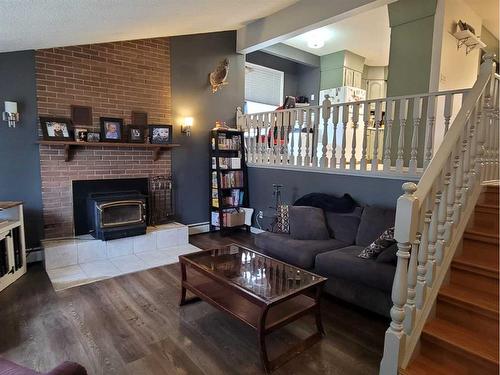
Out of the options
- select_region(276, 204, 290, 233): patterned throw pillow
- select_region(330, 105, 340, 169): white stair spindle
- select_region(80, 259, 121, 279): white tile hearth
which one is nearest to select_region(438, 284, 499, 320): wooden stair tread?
select_region(276, 204, 290, 233): patterned throw pillow

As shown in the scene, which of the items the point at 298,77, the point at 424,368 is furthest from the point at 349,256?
the point at 298,77

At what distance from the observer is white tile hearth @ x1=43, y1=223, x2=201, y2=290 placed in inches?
130

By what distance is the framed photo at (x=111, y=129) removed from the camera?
13.1 ft

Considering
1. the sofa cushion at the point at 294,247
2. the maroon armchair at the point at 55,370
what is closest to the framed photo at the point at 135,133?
the sofa cushion at the point at 294,247

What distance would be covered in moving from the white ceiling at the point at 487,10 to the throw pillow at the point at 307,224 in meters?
3.71

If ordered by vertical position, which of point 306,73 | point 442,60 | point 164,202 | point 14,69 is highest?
point 306,73

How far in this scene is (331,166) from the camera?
3.92 meters

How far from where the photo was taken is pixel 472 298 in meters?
1.80

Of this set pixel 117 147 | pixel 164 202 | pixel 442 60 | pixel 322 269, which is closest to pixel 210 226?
pixel 164 202

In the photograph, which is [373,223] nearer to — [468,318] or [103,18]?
[468,318]

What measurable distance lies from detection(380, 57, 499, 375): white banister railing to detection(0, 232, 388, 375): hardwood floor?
48 centimetres

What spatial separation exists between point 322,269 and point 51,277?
2.78 meters

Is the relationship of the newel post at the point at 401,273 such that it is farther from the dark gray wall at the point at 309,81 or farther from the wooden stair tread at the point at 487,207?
the dark gray wall at the point at 309,81

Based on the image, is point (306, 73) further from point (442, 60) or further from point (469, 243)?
point (469, 243)
